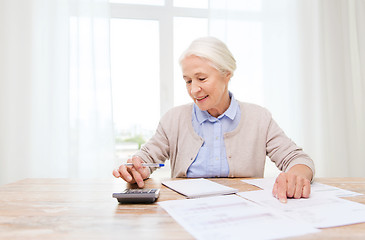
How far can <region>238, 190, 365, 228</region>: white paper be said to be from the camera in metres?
0.62

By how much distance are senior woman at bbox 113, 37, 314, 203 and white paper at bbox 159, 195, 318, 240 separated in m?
0.59

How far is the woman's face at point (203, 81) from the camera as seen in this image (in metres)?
1.34

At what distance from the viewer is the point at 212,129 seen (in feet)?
4.64

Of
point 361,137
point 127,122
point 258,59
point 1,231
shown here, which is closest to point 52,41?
point 127,122

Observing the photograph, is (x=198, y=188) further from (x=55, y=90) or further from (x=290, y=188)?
(x=55, y=90)

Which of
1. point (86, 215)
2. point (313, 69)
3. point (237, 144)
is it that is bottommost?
point (86, 215)

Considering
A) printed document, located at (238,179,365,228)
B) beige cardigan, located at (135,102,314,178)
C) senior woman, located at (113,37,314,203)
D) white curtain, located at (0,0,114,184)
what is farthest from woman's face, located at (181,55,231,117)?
white curtain, located at (0,0,114,184)

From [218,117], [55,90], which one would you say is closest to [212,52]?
[218,117]

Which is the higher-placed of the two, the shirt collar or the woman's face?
the woman's face

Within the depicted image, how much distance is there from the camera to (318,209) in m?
0.70

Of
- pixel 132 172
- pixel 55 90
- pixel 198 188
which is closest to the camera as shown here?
pixel 198 188

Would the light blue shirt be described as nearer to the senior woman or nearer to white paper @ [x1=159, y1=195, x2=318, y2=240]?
the senior woman

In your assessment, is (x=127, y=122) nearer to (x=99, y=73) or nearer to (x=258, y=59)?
(x=99, y=73)

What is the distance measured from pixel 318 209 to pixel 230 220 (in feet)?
0.76
